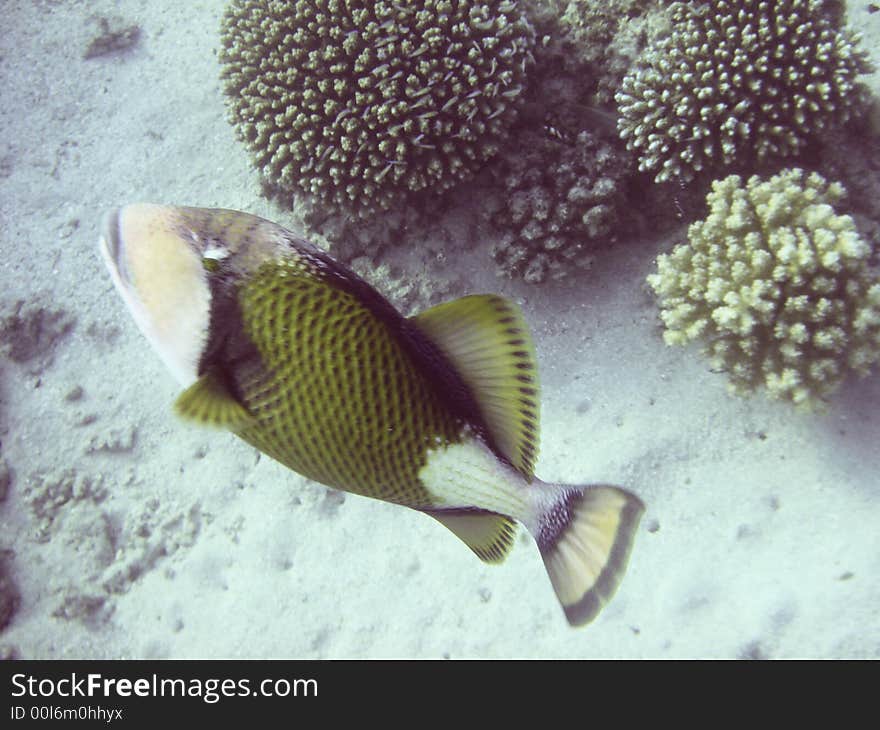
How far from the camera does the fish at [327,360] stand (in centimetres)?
142

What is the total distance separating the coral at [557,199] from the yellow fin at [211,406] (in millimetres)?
2924

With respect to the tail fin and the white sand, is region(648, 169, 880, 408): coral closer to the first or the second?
the white sand

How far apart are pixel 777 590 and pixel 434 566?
194 cm

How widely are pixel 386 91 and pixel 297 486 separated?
2.77 metres

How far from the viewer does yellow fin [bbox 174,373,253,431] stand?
1363mm

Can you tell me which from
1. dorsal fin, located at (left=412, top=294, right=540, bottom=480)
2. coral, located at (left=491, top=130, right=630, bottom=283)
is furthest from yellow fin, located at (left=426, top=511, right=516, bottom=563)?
coral, located at (left=491, top=130, right=630, bottom=283)

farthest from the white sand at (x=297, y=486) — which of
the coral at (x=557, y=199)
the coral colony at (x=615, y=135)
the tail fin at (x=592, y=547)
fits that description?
the tail fin at (x=592, y=547)

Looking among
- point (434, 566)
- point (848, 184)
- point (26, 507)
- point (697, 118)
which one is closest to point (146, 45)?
point (26, 507)

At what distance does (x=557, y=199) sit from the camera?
395 cm

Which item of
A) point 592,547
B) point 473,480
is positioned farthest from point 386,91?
point 592,547

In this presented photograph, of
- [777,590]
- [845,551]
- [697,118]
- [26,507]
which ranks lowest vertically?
[26,507]

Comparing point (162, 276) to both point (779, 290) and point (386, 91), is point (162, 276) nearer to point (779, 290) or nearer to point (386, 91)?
point (386, 91)

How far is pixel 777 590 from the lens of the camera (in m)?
3.01
